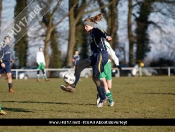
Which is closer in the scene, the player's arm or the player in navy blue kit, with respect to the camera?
the player's arm

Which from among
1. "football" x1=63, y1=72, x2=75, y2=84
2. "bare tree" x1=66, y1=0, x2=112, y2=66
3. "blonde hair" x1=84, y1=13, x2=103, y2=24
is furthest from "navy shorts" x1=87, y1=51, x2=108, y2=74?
"bare tree" x1=66, y1=0, x2=112, y2=66

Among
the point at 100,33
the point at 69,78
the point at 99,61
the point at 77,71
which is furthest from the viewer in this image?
the point at 69,78

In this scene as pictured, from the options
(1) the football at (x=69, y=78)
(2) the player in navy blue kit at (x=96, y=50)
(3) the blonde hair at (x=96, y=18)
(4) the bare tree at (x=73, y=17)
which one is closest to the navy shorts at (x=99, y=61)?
(2) the player in navy blue kit at (x=96, y=50)

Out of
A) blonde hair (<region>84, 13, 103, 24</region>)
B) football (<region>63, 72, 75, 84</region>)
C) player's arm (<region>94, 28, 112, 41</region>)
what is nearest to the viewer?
player's arm (<region>94, 28, 112, 41</region>)

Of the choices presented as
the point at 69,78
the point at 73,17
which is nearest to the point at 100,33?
the point at 69,78

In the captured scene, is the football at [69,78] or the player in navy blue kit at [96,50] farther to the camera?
the football at [69,78]

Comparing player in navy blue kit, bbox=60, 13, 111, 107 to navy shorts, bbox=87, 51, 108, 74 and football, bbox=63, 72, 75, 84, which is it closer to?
navy shorts, bbox=87, 51, 108, 74

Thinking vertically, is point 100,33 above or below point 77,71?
above

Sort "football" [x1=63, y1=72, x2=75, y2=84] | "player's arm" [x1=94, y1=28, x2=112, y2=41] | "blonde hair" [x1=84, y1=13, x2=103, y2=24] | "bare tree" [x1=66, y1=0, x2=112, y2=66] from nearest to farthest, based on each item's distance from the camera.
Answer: "player's arm" [x1=94, y1=28, x2=112, y2=41] < "blonde hair" [x1=84, y1=13, x2=103, y2=24] < "football" [x1=63, y1=72, x2=75, y2=84] < "bare tree" [x1=66, y1=0, x2=112, y2=66]

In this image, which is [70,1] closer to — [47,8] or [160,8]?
[47,8]

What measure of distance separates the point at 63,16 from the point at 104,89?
30550 mm

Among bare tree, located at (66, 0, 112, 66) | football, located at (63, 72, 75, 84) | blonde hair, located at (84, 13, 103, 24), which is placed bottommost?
football, located at (63, 72, 75, 84)

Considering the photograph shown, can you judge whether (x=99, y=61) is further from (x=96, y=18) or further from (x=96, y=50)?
(x=96, y=18)

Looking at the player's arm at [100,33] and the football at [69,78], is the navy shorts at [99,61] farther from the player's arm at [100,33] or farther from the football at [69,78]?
the football at [69,78]
